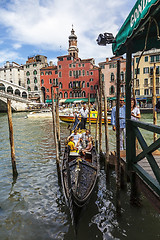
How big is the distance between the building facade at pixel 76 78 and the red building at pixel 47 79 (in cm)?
149

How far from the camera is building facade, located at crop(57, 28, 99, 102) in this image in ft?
130

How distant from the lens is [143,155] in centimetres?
298

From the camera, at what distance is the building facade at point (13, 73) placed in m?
47.8

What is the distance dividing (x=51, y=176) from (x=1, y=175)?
1.76 m

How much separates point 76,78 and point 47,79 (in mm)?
7671

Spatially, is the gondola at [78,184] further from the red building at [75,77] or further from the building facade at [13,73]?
the building facade at [13,73]

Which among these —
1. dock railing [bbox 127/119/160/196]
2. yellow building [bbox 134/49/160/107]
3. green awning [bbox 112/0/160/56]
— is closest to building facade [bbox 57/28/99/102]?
yellow building [bbox 134/49/160/107]

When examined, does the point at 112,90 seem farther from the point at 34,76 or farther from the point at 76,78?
the point at 34,76

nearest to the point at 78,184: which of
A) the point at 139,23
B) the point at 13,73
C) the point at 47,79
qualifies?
the point at 139,23

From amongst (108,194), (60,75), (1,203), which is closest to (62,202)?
(108,194)

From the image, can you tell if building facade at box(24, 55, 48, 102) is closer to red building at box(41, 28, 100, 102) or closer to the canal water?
red building at box(41, 28, 100, 102)

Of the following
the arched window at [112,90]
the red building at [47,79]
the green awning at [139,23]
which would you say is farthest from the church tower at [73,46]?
the green awning at [139,23]

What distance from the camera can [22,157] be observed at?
27.5ft

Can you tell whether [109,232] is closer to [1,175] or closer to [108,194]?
[108,194]
